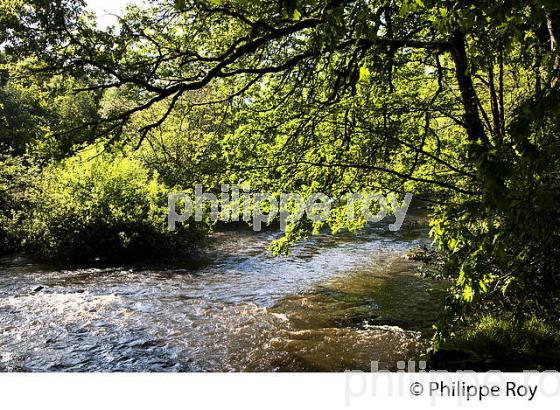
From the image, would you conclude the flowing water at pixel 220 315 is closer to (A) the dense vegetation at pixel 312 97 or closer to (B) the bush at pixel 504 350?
(B) the bush at pixel 504 350

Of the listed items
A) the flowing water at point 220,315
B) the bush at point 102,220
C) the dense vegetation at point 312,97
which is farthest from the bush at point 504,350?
the bush at point 102,220

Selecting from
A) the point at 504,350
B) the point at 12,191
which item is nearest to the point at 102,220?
the point at 12,191

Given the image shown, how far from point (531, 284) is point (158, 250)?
11.9 meters

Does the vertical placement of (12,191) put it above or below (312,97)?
below

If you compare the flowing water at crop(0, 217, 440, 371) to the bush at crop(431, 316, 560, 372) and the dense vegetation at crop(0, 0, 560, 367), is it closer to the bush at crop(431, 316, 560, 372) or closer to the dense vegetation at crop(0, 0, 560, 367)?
the bush at crop(431, 316, 560, 372)

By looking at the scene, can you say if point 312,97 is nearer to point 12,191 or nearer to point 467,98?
point 467,98

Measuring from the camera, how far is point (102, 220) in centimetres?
1444

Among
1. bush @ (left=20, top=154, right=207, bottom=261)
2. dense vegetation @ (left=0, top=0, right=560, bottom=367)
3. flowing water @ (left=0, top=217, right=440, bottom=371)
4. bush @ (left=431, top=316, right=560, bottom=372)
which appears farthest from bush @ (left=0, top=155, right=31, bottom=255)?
bush @ (left=431, top=316, right=560, bottom=372)

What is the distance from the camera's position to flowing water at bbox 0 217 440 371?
7219 mm

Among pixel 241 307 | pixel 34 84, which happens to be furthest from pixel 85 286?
pixel 34 84

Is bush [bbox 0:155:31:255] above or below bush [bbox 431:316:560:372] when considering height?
above

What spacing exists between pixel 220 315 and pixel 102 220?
717cm

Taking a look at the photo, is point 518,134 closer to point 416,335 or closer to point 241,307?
point 416,335

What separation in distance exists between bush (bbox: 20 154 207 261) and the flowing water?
1.16 m
